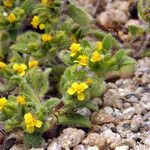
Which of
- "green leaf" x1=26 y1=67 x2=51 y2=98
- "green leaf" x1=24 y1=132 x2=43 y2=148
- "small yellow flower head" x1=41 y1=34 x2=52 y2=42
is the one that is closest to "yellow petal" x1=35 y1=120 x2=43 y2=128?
"green leaf" x1=24 y1=132 x2=43 y2=148

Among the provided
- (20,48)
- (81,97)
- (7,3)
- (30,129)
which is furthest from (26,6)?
(30,129)

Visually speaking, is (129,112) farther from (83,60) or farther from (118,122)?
(83,60)

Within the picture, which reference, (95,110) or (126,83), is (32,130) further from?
(126,83)

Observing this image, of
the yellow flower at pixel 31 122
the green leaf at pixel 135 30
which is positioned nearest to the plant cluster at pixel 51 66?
the yellow flower at pixel 31 122

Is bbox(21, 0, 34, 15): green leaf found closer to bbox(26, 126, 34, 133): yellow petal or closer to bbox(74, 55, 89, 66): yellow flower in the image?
bbox(74, 55, 89, 66): yellow flower

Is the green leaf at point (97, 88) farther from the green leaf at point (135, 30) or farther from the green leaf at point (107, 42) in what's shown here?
the green leaf at point (135, 30)

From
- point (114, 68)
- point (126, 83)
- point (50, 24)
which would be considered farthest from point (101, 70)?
point (50, 24)
